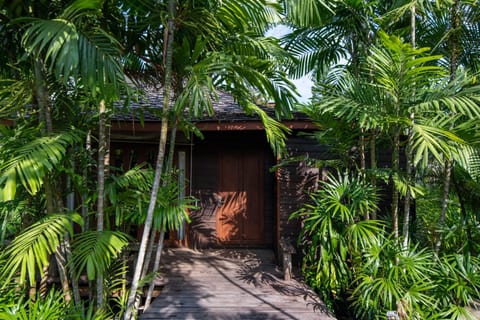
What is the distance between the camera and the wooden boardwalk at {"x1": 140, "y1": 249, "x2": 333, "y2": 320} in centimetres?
300

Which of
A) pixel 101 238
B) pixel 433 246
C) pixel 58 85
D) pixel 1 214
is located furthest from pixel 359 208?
pixel 1 214

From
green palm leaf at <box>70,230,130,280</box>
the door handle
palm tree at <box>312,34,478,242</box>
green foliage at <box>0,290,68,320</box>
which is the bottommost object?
green foliage at <box>0,290,68,320</box>

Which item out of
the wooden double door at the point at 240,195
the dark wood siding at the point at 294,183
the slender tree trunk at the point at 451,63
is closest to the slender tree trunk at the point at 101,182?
the dark wood siding at the point at 294,183

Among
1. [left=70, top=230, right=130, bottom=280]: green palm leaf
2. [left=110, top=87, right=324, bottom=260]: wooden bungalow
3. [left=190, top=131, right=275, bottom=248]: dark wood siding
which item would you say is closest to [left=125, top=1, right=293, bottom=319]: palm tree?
[left=70, top=230, right=130, bottom=280]: green palm leaf

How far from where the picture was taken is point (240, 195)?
6.00 metres

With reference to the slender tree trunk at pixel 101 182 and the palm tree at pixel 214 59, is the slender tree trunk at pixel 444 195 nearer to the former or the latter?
the palm tree at pixel 214 59

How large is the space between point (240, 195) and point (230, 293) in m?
2.66

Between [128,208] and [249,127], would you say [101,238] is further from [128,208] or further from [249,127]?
[249,127]

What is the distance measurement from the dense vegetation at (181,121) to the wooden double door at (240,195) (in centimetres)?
248

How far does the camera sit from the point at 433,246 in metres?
3.53

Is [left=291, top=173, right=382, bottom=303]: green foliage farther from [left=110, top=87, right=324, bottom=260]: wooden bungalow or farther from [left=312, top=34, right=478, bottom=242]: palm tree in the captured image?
[left=110, top=87, right=324, bottom=260]: wooden bungalow

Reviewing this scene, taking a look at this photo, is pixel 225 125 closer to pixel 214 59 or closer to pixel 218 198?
pixel 218 198

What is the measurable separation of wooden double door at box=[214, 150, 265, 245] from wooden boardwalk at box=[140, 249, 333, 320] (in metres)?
1.01

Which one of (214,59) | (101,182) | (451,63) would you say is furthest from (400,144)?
(101,182)
